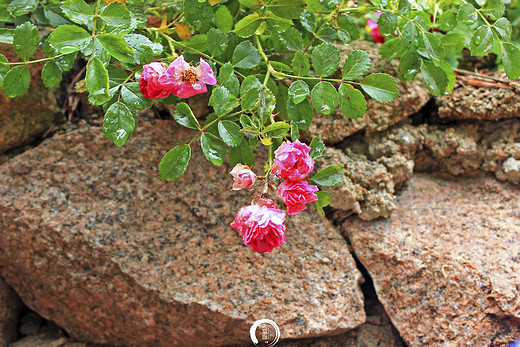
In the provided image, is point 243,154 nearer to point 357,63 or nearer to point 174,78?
point 174,78

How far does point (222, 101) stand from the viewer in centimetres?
94

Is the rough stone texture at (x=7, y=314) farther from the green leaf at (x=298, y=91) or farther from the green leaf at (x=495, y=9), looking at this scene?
the green leaf at (x=495, y=9)

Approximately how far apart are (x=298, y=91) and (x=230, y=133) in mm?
A: 207

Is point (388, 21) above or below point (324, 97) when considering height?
above

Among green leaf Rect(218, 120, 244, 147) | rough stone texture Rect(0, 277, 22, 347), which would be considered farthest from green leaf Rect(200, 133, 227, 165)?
rough stone texture Rect(0, 277, 22, 347)

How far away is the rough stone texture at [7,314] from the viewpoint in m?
1.39

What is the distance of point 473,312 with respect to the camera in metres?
1.12

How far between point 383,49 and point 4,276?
4.60 feet

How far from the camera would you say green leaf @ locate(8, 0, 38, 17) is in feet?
3.48

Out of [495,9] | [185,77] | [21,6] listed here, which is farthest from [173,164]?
[495,9]

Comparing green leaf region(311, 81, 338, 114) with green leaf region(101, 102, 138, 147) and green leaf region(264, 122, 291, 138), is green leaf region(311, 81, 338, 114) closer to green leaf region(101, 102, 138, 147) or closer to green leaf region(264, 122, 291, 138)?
green leaf region(264, 122, 291, 138)

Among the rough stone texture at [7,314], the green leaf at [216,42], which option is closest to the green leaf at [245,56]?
the green leaf at [216,42]

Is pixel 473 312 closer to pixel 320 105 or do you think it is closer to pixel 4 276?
pixel 320 105

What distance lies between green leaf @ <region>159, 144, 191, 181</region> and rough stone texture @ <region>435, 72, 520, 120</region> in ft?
2.92
